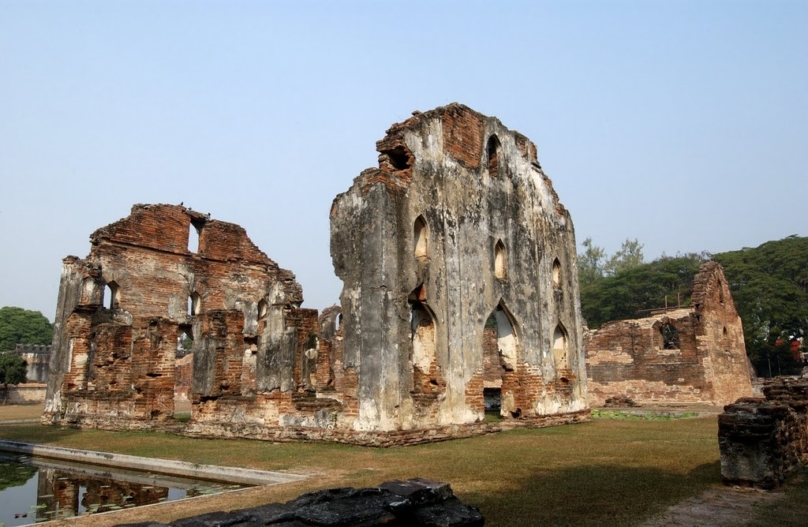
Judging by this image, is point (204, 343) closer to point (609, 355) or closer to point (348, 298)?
point (348, 298)

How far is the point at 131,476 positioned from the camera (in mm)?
8820

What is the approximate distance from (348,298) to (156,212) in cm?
1250

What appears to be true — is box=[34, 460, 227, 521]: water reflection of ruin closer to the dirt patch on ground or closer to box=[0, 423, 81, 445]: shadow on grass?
box=[0, 423, 81, 445]: shadow on grass

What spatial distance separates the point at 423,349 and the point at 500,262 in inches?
131

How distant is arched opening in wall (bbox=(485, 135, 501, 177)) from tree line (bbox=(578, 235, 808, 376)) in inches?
886

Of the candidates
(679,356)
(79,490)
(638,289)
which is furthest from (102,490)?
(638,289)

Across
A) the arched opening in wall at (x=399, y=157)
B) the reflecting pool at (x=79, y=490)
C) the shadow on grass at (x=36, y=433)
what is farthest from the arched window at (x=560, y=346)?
the shadow on grass at (x=36, y=433)

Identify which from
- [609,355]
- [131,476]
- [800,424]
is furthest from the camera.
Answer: [609,355]

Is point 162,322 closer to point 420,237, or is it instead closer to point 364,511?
point 420,237

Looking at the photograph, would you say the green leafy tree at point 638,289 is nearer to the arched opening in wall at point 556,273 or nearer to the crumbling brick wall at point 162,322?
the crumbling brick wall at point 162,322

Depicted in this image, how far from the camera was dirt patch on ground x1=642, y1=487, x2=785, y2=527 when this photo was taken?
5.10 m

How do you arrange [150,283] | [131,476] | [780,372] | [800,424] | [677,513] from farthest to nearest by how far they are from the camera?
1. [780,372]
2. [150,283]
3. [131,476]
4. [800,424]
5. [677,513]

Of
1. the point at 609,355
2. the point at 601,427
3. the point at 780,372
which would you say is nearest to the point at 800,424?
the point at 601,427

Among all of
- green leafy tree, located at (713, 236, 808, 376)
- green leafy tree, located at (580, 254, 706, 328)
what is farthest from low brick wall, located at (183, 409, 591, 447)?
green leafy tree, located at (580, 254, 706, 328)
